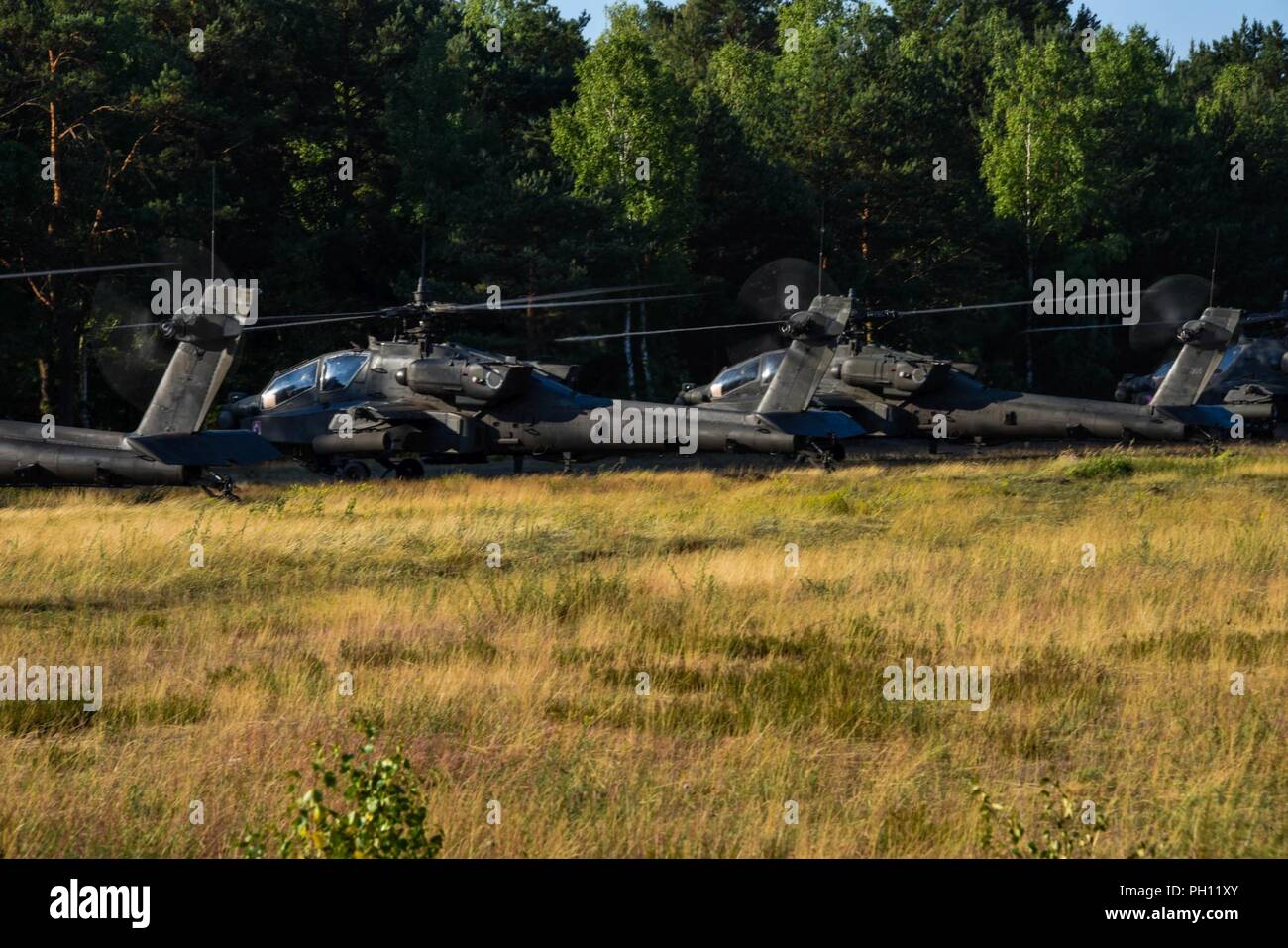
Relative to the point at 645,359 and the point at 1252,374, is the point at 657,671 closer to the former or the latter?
the point at 1252,374

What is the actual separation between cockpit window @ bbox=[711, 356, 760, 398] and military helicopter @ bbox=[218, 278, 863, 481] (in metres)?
3.26

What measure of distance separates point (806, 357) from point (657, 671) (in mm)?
16961

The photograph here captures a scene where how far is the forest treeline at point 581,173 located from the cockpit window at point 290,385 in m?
10.2

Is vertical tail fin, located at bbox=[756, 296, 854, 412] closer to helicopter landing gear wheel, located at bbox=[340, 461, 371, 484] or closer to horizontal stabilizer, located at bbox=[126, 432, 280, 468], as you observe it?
helicopter landing gear wheel, located at bbox=[340, 461, 371, 484]

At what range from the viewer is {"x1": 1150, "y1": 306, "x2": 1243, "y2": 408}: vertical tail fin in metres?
30.7

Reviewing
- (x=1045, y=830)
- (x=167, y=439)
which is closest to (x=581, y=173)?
(x=167, y=439)

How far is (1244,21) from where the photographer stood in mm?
106625

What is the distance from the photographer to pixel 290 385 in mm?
27172

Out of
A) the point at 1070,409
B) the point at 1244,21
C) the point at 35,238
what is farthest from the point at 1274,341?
the point at 1244,21

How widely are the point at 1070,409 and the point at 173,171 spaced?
24853 millimetres

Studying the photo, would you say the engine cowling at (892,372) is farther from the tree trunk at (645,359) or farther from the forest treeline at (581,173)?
the tree trunk at (645,359)

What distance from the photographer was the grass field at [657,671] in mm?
7461

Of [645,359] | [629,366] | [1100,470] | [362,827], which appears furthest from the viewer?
[645,359]
